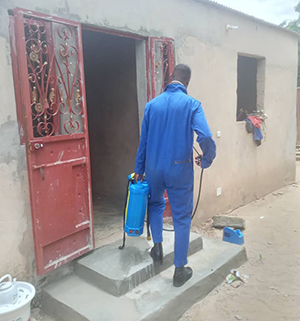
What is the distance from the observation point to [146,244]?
3359 millimetres

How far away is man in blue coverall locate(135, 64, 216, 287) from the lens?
8.69ft

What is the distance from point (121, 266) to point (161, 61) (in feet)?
7.80

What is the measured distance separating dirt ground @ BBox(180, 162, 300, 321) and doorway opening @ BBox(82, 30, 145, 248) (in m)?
1.56

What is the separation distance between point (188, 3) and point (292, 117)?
13.6ft

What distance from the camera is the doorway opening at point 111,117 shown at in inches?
181

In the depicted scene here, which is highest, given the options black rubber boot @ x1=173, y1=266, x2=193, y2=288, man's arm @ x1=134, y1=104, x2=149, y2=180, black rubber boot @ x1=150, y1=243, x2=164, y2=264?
man's arm @ x1=134, y1=104, x2=149, y2=180

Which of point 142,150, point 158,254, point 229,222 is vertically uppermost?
point 142,150

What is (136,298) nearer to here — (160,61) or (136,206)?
(136,206)

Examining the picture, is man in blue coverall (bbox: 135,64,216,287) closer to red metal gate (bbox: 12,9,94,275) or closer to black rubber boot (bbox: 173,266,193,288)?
black rubber boot (bbox: 173,266,193,288)

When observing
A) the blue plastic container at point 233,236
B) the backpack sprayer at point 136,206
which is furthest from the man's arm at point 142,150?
the blue plastic container at point 233,236

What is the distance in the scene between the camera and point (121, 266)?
296 centimetres

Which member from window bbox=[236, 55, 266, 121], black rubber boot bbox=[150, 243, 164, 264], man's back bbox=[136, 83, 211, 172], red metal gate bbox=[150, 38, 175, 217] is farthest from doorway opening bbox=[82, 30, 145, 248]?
window bbox=[236, 55, 266, 121]

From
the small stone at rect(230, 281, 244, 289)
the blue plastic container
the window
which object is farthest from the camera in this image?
the window

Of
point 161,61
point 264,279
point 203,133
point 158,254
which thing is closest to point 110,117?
point 161,61
